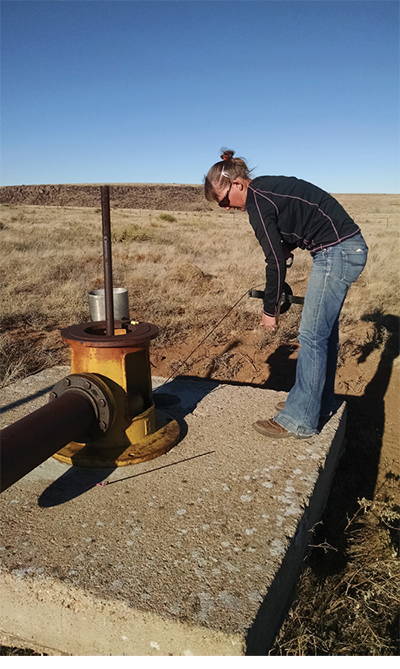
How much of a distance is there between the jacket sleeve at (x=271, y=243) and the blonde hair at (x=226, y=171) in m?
0.23

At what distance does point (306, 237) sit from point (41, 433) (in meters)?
1.84

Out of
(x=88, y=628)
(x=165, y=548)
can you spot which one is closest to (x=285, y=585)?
(x=165, y=548)

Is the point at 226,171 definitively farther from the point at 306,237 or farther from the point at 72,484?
the point at 72,484

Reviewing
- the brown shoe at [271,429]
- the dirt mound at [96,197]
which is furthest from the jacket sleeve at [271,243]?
the dirt mound at [96,197]

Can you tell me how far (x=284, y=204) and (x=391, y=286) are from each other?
7.95 meters

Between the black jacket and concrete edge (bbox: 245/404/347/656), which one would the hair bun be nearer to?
the black jacket

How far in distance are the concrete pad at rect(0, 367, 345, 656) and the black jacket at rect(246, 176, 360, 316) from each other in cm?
107

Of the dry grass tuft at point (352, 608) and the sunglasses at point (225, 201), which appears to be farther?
the sunglasses at point (225, 201)

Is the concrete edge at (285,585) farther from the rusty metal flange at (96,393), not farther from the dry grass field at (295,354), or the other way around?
the rusty metal flange at (96,393)

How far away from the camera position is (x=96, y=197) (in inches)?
2206

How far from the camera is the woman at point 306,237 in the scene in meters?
2.63

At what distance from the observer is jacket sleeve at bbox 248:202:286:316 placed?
2598 millimetres

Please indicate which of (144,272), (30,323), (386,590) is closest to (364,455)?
(386,590)
